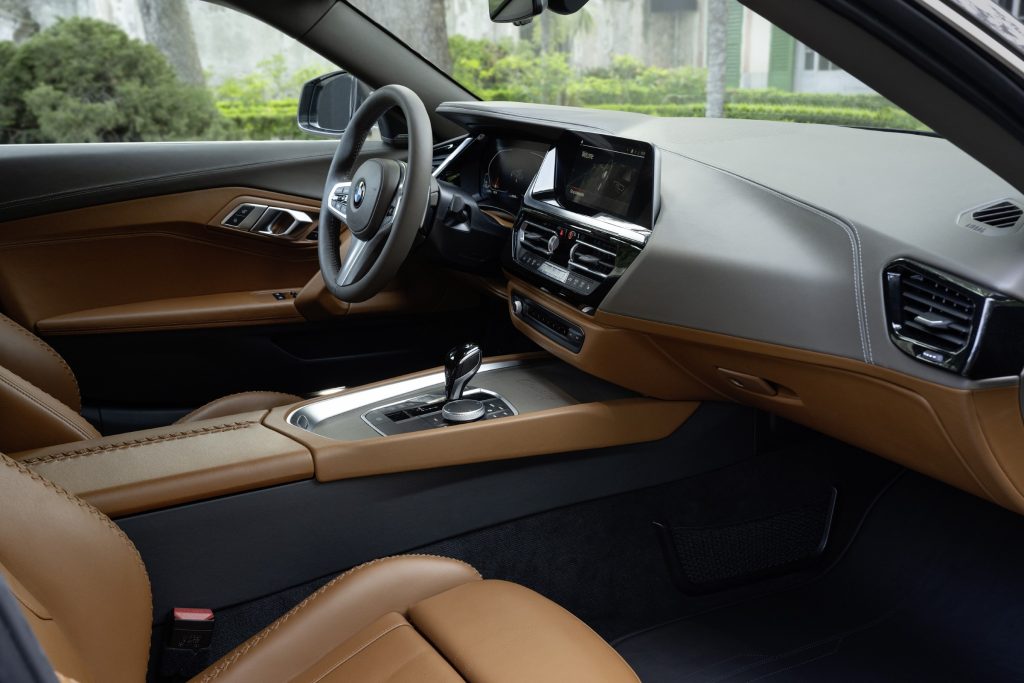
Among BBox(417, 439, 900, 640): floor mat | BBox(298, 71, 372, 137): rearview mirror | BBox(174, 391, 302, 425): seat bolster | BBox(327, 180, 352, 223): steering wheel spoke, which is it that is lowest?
BBox(417, 439, 900, 640): floor mat

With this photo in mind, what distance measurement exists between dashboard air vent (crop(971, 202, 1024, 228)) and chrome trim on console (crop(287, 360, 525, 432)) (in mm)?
1001

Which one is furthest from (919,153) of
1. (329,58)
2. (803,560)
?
(329,58)

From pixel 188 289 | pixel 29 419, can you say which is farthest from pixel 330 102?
pixel 29 419

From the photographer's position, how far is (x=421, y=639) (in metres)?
1.16

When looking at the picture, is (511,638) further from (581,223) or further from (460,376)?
(581,223)

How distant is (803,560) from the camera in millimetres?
1976

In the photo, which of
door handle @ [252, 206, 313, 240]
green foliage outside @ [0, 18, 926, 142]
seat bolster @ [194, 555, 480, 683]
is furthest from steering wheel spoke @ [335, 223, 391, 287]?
green foliage outside @ [0, 18, 926, 142]

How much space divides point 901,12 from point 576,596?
125cm

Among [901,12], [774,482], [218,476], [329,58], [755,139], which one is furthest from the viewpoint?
[329,58]

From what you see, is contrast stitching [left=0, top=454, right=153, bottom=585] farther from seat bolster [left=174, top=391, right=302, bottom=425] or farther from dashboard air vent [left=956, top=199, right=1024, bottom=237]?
dashboard air vent [left=956, top=199, right=1024, bottom=237]

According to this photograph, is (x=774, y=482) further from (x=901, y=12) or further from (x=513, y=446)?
(x=901, y=12)

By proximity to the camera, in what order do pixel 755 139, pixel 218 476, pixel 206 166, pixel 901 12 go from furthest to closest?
1. pixel 206 166
2. pixel 755 139
3. pixel 218 476
4. pixel 901 12

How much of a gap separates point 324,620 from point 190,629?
0.99 ft

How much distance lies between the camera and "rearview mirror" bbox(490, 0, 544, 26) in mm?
1272
